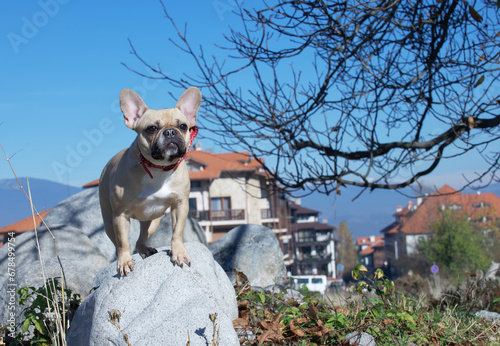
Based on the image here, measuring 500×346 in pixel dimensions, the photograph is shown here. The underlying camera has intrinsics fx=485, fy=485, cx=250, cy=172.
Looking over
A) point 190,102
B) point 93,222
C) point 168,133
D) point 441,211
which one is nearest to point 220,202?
point 441,211

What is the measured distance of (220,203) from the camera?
1409 inches

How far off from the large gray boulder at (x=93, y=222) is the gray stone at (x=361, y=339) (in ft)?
19.4

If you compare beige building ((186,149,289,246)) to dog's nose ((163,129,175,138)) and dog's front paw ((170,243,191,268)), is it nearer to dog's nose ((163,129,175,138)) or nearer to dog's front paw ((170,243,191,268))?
dog's front paw ((170,243,191,268))

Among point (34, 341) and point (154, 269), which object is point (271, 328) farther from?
point (34, 341)

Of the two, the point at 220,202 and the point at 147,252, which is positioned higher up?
the point at 220,202

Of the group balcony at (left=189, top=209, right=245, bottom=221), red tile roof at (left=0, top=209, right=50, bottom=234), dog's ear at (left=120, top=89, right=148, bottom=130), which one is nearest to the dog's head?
dog's ear at (left=120, top=89, right=148, bottom=130)

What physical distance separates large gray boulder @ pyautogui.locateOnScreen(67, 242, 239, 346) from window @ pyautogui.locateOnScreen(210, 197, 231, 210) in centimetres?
3147

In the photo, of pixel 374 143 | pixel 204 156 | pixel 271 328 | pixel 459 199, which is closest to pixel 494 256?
pixel 459 199

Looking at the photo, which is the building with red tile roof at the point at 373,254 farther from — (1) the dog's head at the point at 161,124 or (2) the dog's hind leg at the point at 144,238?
→ (1) the dog's head at the point at 161,124

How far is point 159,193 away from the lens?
3.73 m

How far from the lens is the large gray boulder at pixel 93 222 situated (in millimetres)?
9344

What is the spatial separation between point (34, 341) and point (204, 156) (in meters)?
33.7

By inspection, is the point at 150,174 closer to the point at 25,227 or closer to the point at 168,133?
the point at 168,133

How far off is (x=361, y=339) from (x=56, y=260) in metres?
4.19
